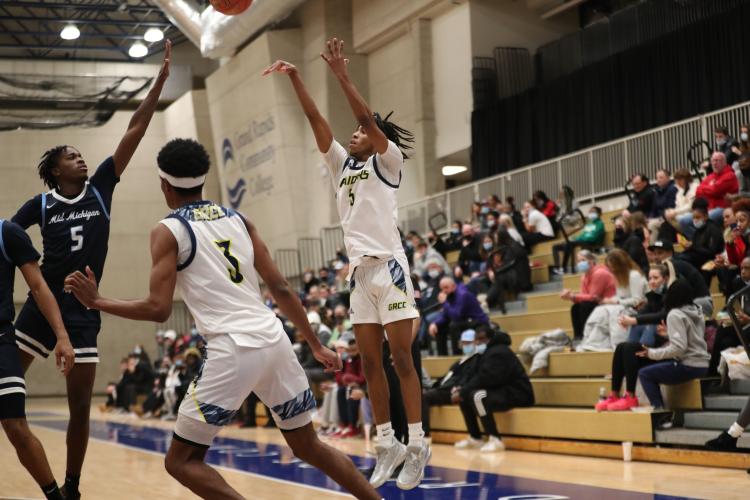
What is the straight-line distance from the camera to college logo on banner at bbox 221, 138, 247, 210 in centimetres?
2798

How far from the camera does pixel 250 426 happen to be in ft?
54.7

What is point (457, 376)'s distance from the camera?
1152 centimetres

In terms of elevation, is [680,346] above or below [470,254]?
below

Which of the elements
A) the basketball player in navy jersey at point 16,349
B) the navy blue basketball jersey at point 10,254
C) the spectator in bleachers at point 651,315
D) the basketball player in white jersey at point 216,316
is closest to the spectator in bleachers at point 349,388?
the spectator in bleachers at point 651,315

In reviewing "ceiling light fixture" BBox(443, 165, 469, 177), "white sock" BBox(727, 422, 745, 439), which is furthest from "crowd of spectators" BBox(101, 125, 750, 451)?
"ceiling light fixture" BBox(443, 165, 469, 177)

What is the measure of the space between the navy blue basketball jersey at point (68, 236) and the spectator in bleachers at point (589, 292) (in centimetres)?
691

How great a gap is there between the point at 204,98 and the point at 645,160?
16616 millimetres

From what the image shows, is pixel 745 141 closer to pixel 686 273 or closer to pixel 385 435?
pixel 686 273

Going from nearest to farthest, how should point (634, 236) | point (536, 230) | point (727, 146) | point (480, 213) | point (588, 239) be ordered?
point (634, 236) → point (727, 146) → point (588, 239) → point (536, 230) → point (480, 213)

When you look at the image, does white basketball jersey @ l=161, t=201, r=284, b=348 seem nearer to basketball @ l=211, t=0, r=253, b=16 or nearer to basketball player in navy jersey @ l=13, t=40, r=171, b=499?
basketball player in navy jersey @ l=13, t=40, r=171, b=499

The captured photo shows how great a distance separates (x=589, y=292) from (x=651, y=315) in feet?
7.35

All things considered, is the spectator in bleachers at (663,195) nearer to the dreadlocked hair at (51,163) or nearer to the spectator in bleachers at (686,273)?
the spectator in bleachers at (686,273)

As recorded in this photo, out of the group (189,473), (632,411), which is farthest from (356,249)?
(632,411)

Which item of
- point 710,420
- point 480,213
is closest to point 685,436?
point 710,420
